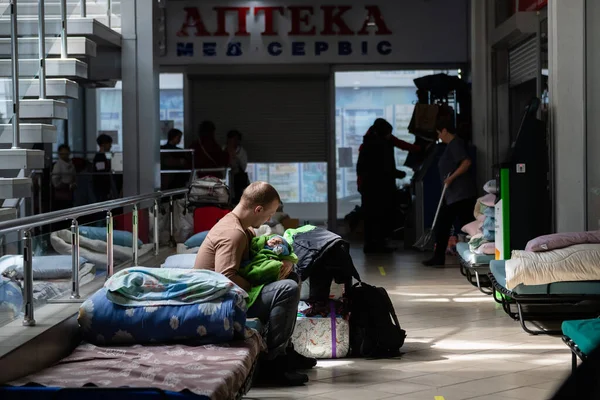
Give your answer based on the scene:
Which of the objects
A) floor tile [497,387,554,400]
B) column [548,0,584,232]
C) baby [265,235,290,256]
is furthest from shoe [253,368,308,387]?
column [548,0,584,232]

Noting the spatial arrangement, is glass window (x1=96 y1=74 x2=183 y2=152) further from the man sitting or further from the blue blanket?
the blue blanket

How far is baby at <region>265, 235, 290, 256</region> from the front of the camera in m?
4.99

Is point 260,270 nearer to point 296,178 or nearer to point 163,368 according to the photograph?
point 163,368

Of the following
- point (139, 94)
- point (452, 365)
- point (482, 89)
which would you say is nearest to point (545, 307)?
point (452, 365)

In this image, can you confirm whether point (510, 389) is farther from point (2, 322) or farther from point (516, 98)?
point (516, 98)

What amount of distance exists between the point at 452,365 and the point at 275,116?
10638 mm

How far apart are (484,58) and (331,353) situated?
27.4 feet

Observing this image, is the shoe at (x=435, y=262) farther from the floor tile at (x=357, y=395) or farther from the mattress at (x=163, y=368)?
the mattress at (x=163, y=368)

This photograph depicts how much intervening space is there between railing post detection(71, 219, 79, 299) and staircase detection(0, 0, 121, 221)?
1314 mm

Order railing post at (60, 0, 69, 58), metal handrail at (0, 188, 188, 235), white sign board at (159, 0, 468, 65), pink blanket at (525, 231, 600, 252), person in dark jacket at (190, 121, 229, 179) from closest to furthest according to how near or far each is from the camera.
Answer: metal handrail at (0, 188, 188, 235)
pink blanket at (525, 231, 600, 252)
railing post at (60, 0, 69, 58)
person in dark jacket at (190, 121, 229, 179)
white sign board at (159, 0, 468, 65)

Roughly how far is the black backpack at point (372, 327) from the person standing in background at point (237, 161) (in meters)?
8.56

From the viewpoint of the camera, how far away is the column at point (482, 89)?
43.1ft

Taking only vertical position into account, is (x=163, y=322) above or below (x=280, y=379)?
above

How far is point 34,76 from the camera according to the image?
264 inches
